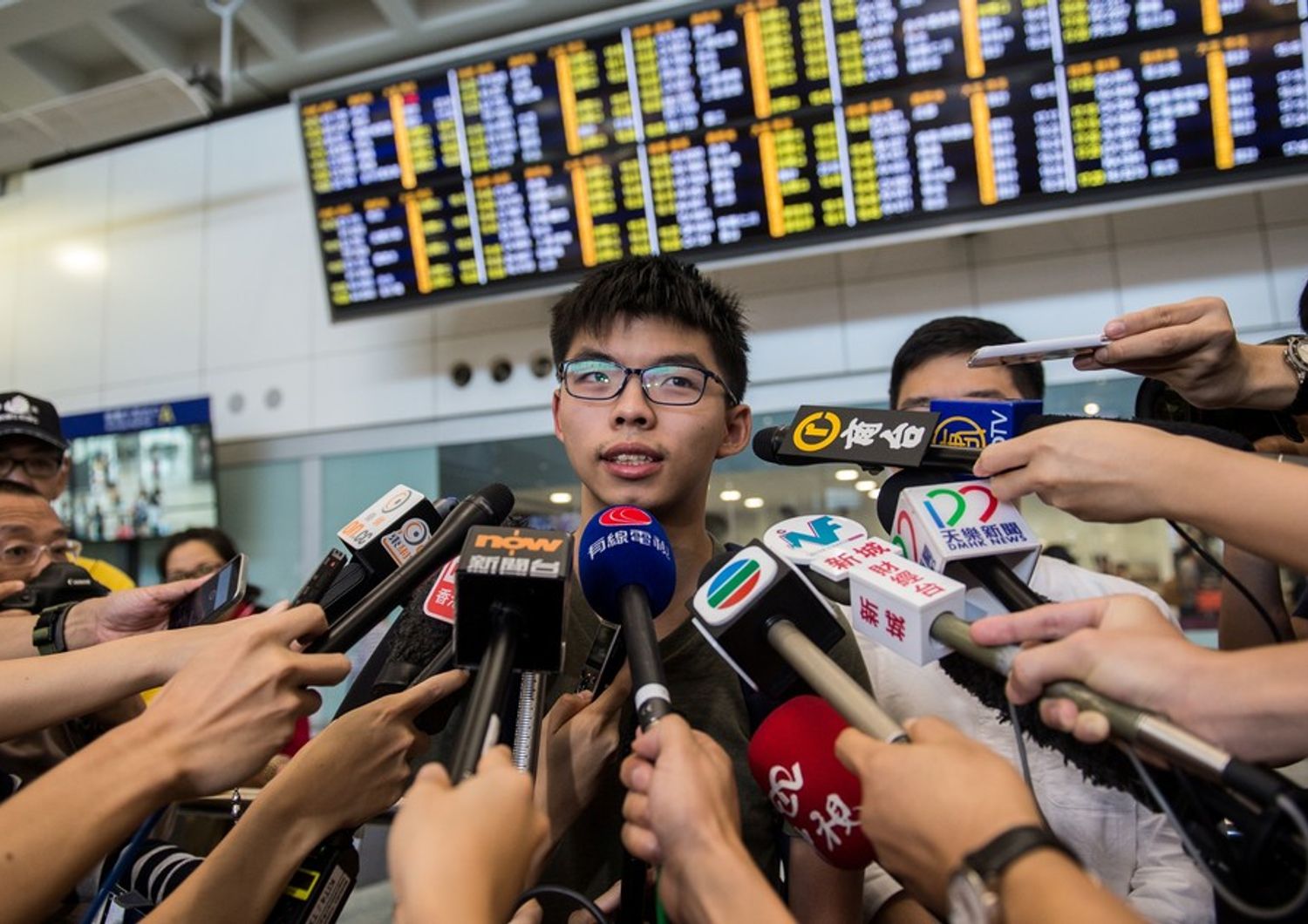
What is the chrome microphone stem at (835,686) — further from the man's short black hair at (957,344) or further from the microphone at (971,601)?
the man's short black hair at (957,344)

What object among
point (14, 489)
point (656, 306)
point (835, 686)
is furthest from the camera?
point (14, 489)

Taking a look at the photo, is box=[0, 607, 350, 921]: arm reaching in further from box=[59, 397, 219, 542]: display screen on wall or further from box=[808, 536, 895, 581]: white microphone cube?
box=[59, 397, 219, 542]: display screen on wall

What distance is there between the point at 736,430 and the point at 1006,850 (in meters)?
0.86

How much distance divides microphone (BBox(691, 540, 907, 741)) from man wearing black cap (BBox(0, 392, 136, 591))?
76.9 inches

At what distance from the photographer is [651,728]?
65 cm

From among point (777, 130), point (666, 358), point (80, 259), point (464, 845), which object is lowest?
point (464, 845)

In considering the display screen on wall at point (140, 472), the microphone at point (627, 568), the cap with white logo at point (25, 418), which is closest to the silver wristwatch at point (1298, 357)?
the microphone at point (627, 568)

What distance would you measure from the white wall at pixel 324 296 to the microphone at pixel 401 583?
2116 millimetres

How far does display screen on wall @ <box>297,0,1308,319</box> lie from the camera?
8.07 ft

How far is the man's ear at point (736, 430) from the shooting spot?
50.8 inches

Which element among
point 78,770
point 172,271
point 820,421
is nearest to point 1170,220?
point 820,421

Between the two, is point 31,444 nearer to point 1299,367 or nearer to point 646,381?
point 646,381

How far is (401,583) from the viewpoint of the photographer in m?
0.88

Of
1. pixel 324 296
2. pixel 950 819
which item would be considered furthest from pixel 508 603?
pixel 324 296
